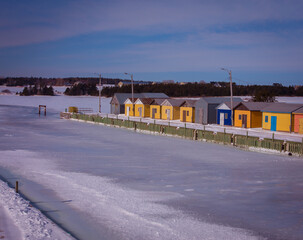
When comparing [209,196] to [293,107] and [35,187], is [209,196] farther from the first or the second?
[293,107]

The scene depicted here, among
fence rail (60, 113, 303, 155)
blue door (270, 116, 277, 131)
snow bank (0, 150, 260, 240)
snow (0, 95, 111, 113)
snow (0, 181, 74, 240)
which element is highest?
snow (0, 95, 111, 113)

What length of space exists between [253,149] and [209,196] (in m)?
15.8

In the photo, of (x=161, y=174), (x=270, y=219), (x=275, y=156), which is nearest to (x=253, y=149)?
(x=275, y=156)

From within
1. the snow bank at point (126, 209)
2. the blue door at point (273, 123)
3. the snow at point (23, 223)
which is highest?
the blue door at point (273, 123)

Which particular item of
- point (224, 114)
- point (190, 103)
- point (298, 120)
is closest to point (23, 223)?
point (298, 120)

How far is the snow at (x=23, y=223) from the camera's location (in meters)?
11.9

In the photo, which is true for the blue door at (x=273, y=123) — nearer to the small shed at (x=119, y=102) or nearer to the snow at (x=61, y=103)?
the small shed at (x=119, y=102)

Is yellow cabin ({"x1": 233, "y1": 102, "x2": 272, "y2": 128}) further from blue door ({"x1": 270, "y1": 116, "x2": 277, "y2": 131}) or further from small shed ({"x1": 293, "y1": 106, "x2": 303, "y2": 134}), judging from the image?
small shed ({"x1": 293, "y1": 106, "x2": 303, "y2": 134})

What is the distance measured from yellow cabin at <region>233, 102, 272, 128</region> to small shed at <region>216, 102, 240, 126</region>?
1.34m

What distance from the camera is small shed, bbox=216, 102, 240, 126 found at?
169 ft

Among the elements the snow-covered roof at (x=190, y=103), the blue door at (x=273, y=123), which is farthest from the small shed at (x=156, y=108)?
the blue door at (x=273, y=123)

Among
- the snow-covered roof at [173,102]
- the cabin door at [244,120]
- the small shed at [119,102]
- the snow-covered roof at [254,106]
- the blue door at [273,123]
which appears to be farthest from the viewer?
the small shed at [119,102]

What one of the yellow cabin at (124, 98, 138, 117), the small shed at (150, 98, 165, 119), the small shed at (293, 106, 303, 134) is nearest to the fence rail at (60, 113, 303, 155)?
the small shed at (293, 106, 303, 134)

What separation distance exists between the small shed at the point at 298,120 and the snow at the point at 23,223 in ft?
113
